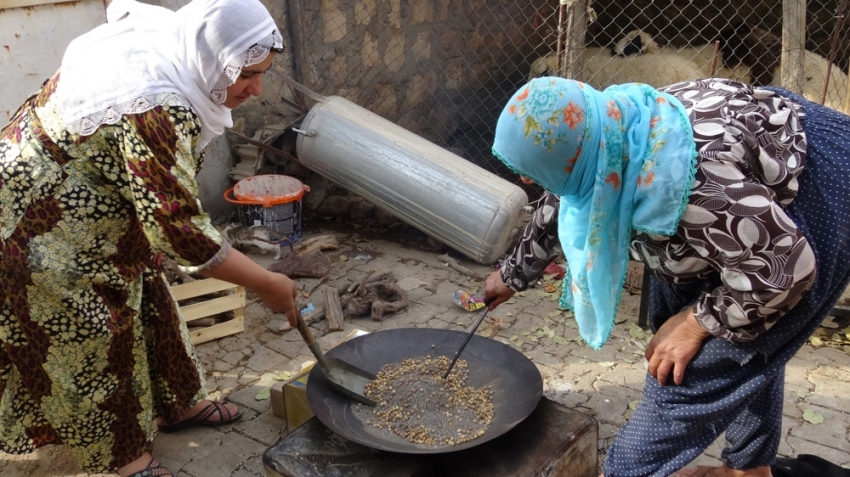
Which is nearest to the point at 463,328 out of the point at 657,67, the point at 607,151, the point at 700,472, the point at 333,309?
the point at 333,309

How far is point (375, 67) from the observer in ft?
20.1

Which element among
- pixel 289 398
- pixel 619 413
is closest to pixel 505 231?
pixel 619 413

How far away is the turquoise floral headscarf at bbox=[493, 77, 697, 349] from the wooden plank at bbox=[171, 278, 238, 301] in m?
2.34

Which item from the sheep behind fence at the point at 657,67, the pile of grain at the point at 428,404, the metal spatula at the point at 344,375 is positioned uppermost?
the sheep behind fence at the point at 657,67

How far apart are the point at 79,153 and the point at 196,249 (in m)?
0.53

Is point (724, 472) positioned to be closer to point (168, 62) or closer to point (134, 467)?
point (134, 467)

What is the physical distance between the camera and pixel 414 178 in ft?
16.0

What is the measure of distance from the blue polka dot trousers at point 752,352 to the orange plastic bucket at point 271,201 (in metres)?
3.21

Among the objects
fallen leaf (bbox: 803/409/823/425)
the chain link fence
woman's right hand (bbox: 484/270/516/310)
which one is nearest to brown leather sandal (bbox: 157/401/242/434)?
woman's right hand (bbox: 484/270/516/310)

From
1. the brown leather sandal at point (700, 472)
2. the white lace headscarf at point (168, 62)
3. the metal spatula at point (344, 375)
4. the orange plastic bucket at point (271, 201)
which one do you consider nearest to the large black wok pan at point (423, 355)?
the metal spatula at point (344, 375)

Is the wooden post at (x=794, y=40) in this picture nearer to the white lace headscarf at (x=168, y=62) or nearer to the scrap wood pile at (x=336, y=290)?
the scrap wood pile at (x=336, y=290)

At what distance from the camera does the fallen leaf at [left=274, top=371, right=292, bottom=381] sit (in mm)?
3732

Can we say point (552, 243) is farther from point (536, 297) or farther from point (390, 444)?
point (536, 297)

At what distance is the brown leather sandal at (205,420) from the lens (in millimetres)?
3320
